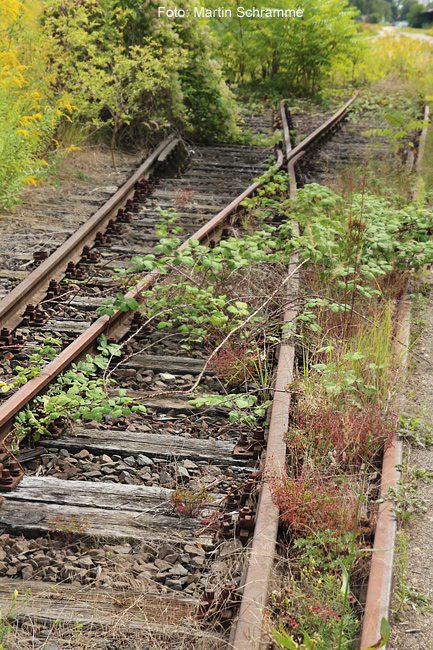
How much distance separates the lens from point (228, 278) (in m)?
5.77

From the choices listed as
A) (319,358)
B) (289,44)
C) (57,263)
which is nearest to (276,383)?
(319,358)

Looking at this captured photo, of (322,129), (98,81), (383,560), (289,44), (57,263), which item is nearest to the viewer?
(383,560)

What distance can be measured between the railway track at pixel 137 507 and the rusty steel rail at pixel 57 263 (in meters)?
0.03

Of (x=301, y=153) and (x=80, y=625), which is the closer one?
(x=80, y=625)

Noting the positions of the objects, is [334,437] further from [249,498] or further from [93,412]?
[93,412]

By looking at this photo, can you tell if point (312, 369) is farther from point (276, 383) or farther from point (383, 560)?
point (383, 560)

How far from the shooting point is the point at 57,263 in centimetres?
622

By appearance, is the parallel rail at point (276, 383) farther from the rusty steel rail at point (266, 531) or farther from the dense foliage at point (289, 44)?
the dense foliage at point (289, 44)

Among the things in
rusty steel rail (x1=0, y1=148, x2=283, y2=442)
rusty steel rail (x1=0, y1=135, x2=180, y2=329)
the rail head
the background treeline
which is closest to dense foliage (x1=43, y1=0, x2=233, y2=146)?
the background treeline

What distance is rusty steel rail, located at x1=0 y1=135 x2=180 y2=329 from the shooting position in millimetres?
5312

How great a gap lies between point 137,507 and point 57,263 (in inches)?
134

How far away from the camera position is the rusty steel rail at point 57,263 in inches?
209

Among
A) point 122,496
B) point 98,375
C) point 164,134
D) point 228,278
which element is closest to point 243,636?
point 122,496

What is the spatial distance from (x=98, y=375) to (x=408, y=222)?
349 cm
